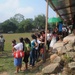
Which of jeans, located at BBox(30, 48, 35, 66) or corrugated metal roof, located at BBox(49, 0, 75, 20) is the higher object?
corrugated metal roof, located at BBox(49, 0, 75, 20)

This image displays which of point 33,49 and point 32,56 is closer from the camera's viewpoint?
point 33,49

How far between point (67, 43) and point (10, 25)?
9807 centimetres

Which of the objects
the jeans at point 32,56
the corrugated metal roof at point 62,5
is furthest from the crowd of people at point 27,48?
the corrugated metal roof at point 62,5

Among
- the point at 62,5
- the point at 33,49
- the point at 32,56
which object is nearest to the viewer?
the point at 33,49

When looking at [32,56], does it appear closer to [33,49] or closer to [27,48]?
[33,49]

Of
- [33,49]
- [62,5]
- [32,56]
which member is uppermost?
[62,5]

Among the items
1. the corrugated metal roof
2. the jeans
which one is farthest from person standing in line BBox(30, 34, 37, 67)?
the corrugated metal roof

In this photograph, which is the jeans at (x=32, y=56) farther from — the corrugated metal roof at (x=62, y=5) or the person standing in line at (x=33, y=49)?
the corrugated metal roof at (x=62, y=5)

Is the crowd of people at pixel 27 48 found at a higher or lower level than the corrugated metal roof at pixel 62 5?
lower

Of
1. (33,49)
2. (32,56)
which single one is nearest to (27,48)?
(33,49)

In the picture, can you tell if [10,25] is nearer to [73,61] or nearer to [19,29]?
[19,29]

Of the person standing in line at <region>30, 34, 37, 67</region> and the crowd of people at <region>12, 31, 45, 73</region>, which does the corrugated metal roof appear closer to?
the person standing in line at <region>30, 34, 37, 67</region>

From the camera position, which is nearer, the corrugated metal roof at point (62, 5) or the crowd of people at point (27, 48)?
the crowd of people at point (27, 48)

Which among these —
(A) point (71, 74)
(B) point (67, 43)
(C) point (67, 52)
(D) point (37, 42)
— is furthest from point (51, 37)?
(A) point (71, 74)
